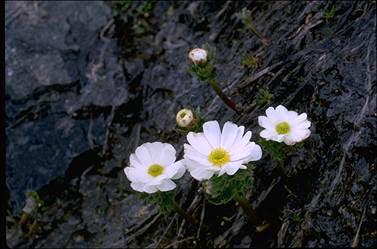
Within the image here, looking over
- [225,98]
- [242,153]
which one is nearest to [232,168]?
[242,153]

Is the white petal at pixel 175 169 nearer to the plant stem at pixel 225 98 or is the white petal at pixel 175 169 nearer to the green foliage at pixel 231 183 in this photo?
the green foliage at pixel 231 183

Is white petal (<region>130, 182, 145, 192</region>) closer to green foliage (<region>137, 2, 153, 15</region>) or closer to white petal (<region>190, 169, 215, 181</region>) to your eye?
white petal (<region>190, 169, 215, 181</region>)

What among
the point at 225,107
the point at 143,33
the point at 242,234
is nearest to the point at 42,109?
the point at 143,33

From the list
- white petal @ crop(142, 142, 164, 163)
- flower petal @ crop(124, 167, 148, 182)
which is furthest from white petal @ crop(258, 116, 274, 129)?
flower petal @ crop(124, 167, 148, 182)

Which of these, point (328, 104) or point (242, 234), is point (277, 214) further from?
point (328, 104)

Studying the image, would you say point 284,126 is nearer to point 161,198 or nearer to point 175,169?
point 175,169

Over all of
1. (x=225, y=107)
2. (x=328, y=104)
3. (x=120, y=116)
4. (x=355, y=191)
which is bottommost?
(x=355, y=191)

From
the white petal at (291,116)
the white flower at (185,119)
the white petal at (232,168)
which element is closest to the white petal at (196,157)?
the white petal at (232,168)
